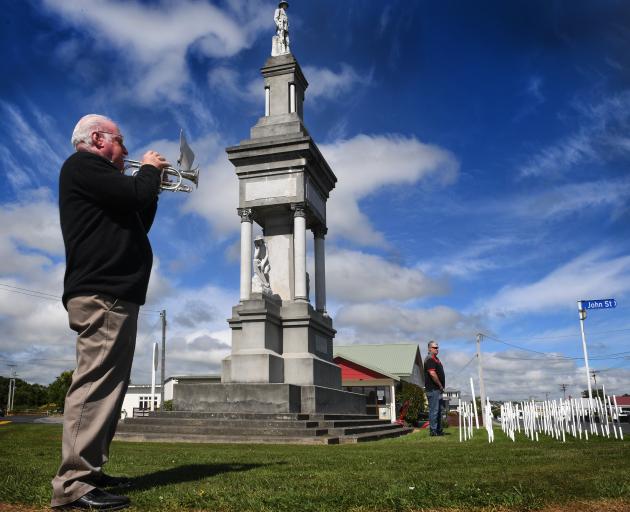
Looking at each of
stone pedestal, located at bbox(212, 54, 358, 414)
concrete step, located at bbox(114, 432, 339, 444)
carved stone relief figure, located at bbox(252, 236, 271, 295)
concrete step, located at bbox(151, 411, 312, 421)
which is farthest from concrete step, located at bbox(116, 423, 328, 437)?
carved stone relief figure, located at bbox(252, 236, 271, 295)

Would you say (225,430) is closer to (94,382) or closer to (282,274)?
(282,274)

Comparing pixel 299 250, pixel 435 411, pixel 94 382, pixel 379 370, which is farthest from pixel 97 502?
pixel 379 370

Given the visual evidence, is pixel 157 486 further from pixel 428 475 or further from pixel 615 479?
pixel 615 479

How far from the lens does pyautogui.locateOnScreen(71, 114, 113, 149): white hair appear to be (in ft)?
13.3

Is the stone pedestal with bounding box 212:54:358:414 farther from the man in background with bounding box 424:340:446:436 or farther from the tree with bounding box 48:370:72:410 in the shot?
the tree with bounding box 48:370:72:410

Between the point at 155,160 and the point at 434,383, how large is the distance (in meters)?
9.85

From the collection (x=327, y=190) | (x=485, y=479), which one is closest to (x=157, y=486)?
(x=485, y=479)

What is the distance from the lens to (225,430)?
12.5 metres

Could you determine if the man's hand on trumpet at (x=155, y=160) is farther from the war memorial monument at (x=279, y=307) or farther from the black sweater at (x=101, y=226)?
the war memorial monument at (x=279, y=307)

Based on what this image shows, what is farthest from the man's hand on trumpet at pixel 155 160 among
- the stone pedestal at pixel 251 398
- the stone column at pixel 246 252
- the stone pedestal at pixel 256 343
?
the stone column at pixel 246 252

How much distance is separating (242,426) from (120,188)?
A: 9919 mm

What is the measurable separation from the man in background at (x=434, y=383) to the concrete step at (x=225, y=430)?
97.0 inches

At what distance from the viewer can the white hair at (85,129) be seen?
4.07 meters

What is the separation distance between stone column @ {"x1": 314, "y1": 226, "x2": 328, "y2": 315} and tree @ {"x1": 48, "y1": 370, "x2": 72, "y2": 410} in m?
68.4
